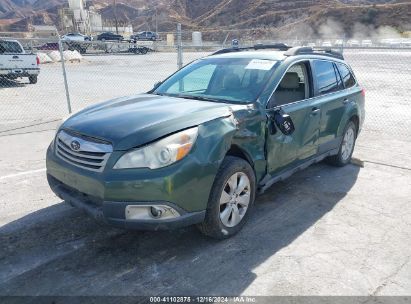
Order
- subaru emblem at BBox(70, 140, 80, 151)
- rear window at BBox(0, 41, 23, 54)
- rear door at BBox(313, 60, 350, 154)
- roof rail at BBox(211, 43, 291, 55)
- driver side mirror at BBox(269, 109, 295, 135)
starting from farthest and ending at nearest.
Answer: rear window at BBox(0, 41, 23, 54) < roof rail at BBox(211, 43, 291, 55) < rear door at BBox(313, 60, 350, 154) < driver side mirror at BBox(269, 109, 295, 135) < subaru emblem at BBox(70, 140, 80, 151)

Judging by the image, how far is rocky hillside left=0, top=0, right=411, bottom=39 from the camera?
58.1 meters

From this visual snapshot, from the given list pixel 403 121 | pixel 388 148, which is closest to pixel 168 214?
pixel 388 148

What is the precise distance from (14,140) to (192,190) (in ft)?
17.7

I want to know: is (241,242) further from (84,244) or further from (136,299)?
(84,244)

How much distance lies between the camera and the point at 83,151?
3248 mm

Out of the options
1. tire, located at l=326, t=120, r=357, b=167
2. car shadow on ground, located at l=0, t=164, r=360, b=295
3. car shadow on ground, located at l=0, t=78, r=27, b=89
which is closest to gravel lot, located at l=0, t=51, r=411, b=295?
car shadow on ground, located at l=0, t=164, r=360, b=295

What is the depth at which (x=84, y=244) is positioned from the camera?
3531 mm

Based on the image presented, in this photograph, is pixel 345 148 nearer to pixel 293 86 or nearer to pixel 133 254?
pixel 293 86

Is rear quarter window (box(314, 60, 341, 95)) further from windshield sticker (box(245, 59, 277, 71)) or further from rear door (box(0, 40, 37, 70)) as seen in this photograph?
rear door (box(0, 40, 37, 70))

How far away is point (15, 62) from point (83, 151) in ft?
48.4

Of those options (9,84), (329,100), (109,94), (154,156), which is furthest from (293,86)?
(9,84)

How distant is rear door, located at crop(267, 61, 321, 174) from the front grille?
1655mm

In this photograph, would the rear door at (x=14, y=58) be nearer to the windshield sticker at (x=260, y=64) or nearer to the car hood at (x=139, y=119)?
the car hood at (x=139, y=119)

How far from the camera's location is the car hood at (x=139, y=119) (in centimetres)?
311
